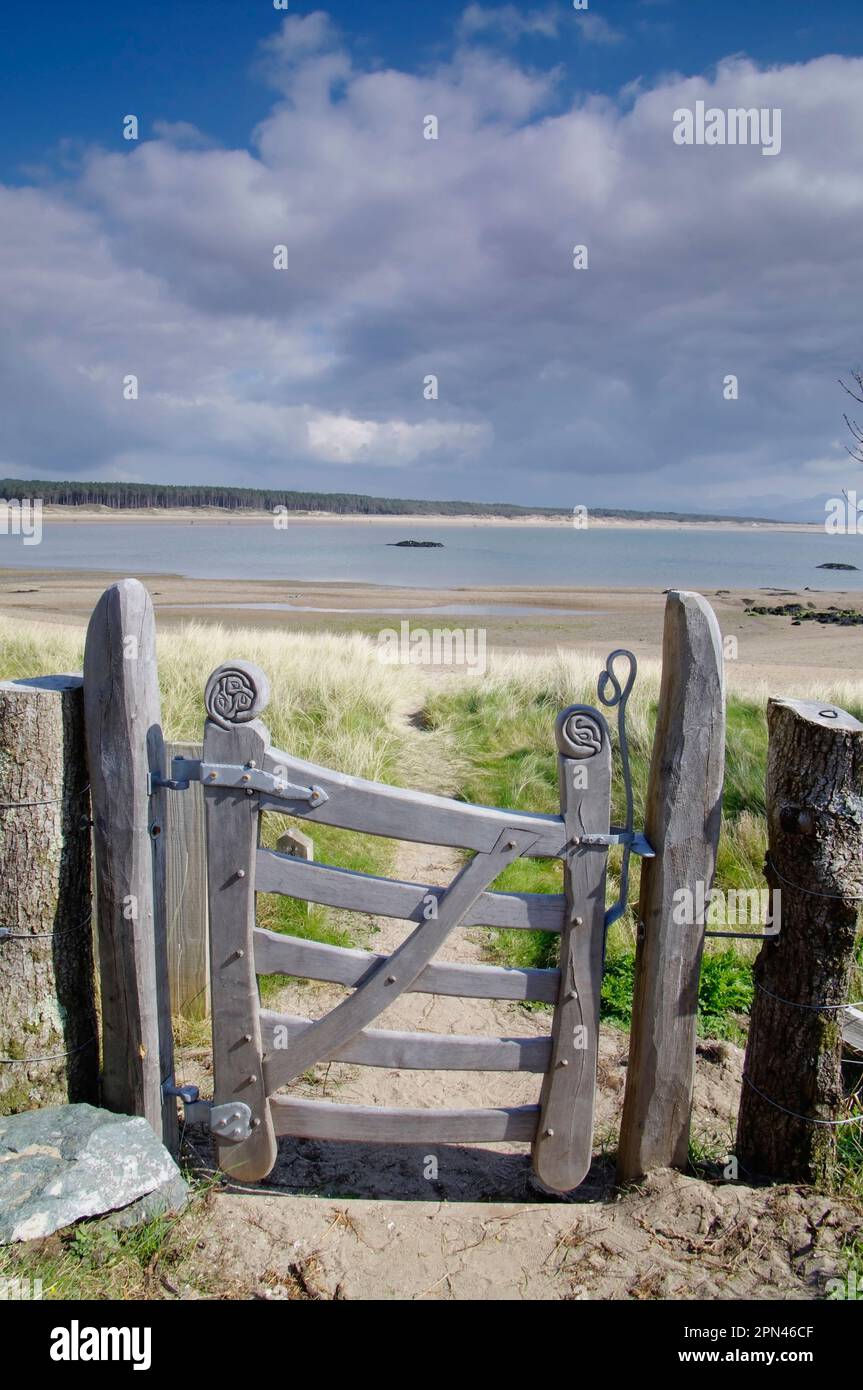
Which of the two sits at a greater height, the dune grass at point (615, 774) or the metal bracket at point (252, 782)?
the metal bracket at point (252, 782)

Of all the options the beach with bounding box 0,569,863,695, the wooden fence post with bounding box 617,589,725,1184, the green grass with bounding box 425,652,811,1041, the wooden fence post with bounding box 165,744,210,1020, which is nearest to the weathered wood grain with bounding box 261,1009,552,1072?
the wooden fence post with bounding box 617,589,725,1184

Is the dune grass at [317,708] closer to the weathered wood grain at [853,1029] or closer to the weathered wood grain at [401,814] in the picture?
the weathered wood grain at [401,814]

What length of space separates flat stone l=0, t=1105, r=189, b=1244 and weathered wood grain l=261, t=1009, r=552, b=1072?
49 cm

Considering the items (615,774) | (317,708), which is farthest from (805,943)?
(317,708)

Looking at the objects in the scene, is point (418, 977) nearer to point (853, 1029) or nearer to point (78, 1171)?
point (78, 1171)

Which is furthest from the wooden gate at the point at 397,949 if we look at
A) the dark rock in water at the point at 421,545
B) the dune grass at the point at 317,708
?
the dark rock in water at the point at 421,545

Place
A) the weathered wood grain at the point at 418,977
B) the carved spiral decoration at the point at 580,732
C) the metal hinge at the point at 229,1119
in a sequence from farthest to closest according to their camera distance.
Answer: the metal hinge at the point at 229,1119 → the weathered wood grain at the point at 418,977 → the carved spiral decoration at the point at 580,732

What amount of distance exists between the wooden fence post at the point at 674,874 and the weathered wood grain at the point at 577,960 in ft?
0.57

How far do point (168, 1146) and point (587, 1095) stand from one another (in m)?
1.52

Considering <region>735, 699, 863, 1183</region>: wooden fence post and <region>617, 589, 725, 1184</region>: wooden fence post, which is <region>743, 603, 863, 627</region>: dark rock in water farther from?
<region>617, 589, 725, 1184</region>: wooden fence post

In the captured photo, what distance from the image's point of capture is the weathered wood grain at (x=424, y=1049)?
322cm

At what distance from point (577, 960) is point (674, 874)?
1.42 ft

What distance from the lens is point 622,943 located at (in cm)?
533
